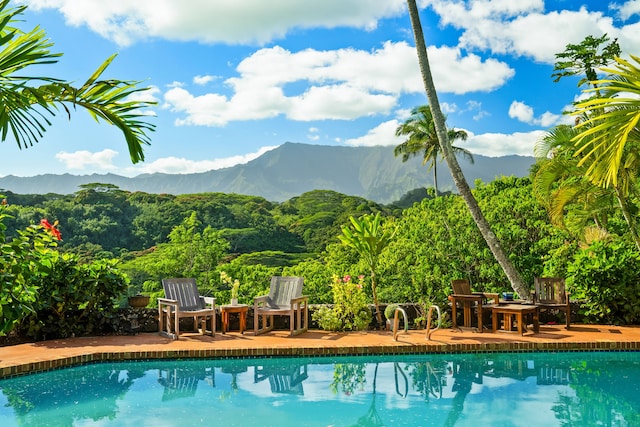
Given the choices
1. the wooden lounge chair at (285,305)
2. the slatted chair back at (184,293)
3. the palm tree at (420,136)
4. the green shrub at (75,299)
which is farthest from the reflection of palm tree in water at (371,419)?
the palm tree at (420,136)

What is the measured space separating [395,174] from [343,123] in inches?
1568

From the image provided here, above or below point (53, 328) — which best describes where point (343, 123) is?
above

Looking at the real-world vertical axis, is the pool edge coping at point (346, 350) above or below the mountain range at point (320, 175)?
below

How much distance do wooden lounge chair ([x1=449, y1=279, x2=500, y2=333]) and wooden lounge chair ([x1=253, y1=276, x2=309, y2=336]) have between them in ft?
7.02

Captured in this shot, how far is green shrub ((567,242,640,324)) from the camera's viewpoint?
9203mm

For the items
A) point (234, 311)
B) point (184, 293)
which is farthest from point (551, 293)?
point (184, 293)

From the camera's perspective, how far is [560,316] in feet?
32.0

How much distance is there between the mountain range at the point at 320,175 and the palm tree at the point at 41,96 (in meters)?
107

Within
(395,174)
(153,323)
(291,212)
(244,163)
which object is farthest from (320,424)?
(244,163)

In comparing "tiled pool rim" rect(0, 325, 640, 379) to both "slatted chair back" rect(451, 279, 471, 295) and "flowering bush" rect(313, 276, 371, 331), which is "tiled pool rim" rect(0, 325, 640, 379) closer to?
"flowering bush" rect(313, 276, 371, 331)

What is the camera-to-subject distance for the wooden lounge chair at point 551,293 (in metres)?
9.16

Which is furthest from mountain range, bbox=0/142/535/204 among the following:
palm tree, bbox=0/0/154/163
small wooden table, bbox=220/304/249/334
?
palm tree, bbox=0/0/154/163

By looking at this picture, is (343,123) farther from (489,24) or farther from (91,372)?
(91,372)

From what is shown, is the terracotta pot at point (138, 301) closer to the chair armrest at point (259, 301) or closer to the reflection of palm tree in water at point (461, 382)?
the chair armrest at point (259, 301)
